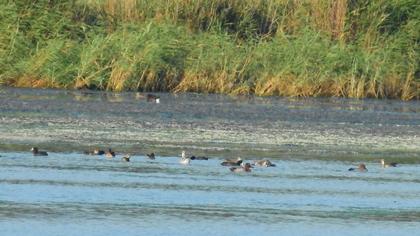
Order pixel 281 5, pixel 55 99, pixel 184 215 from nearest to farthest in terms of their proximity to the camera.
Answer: pixel 184 215, pixel 55 99, pixel 281 5

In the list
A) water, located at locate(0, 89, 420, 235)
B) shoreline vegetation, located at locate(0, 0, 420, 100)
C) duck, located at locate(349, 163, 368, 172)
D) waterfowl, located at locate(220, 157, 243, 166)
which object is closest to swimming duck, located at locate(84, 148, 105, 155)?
water, located at locate(0, 89, 420, 235)

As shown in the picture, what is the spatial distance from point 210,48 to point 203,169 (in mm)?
11225

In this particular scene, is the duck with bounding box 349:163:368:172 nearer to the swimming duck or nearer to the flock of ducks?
the flock of ducks

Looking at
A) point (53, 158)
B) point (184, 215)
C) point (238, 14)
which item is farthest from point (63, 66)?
point (184, 215)

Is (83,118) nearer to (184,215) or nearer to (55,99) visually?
(55,99)

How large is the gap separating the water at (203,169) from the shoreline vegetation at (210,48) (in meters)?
1.36

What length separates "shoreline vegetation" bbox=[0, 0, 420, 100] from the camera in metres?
24.4

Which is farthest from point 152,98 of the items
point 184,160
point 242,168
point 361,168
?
point 242,168

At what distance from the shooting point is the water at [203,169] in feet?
34.9

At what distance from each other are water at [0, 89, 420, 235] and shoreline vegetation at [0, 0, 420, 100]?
1361 millimetres

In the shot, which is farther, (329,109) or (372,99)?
(372,99)

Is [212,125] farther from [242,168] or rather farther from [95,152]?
[242,168]

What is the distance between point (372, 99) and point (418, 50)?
6.76ft

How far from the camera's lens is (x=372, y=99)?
2450cm
